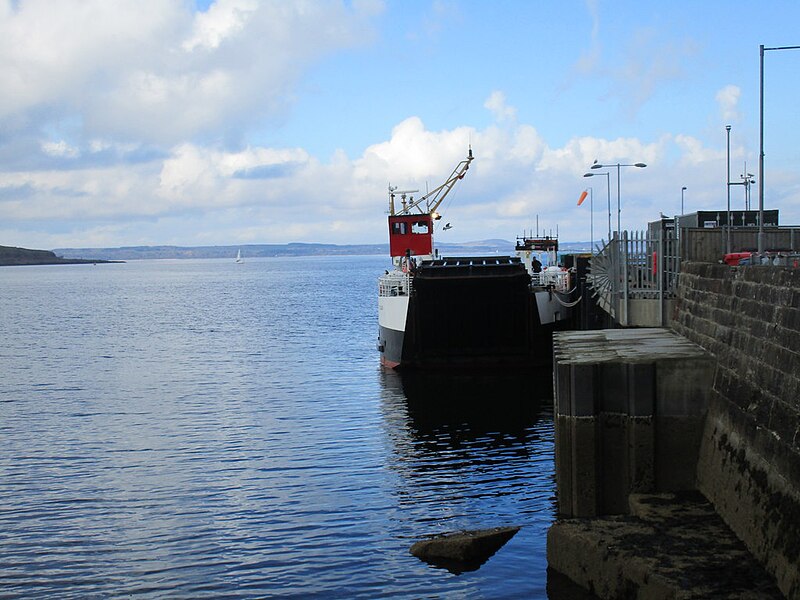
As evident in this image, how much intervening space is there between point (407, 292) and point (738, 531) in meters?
26.0

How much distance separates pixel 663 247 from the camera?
19.8 m

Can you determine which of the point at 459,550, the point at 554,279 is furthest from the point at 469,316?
the point at 459,550

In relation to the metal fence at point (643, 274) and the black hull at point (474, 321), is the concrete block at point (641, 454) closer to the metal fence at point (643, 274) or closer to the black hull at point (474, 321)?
the metal fence at point (643, 274)

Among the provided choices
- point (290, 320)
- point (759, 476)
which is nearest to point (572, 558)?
point (759, 476)

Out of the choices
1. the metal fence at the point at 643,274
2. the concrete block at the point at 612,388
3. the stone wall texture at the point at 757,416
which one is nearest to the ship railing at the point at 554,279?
the metal fence at the point at 643,274

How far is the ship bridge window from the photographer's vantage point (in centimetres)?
4653

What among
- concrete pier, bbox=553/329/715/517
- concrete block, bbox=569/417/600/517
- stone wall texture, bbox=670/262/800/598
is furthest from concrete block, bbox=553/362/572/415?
stone wall texture, bbox=670/262/800/598

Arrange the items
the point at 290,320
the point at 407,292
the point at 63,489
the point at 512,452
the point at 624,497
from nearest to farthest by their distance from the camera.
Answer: the point at 624,497 < the point at 63,489 < the point at 512,452 < the point at 407,292 < the point at 290,320

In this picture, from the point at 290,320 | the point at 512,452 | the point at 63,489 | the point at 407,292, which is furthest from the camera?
the point at 290,320

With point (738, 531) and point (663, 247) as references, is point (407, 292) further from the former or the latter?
point (738, 531)

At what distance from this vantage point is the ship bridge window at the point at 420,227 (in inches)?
1832

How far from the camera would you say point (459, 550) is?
48.2 feet

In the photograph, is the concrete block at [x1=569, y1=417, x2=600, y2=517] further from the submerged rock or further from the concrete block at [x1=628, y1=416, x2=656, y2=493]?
the submerged rock

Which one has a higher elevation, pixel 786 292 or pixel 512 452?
pixel 786 292
